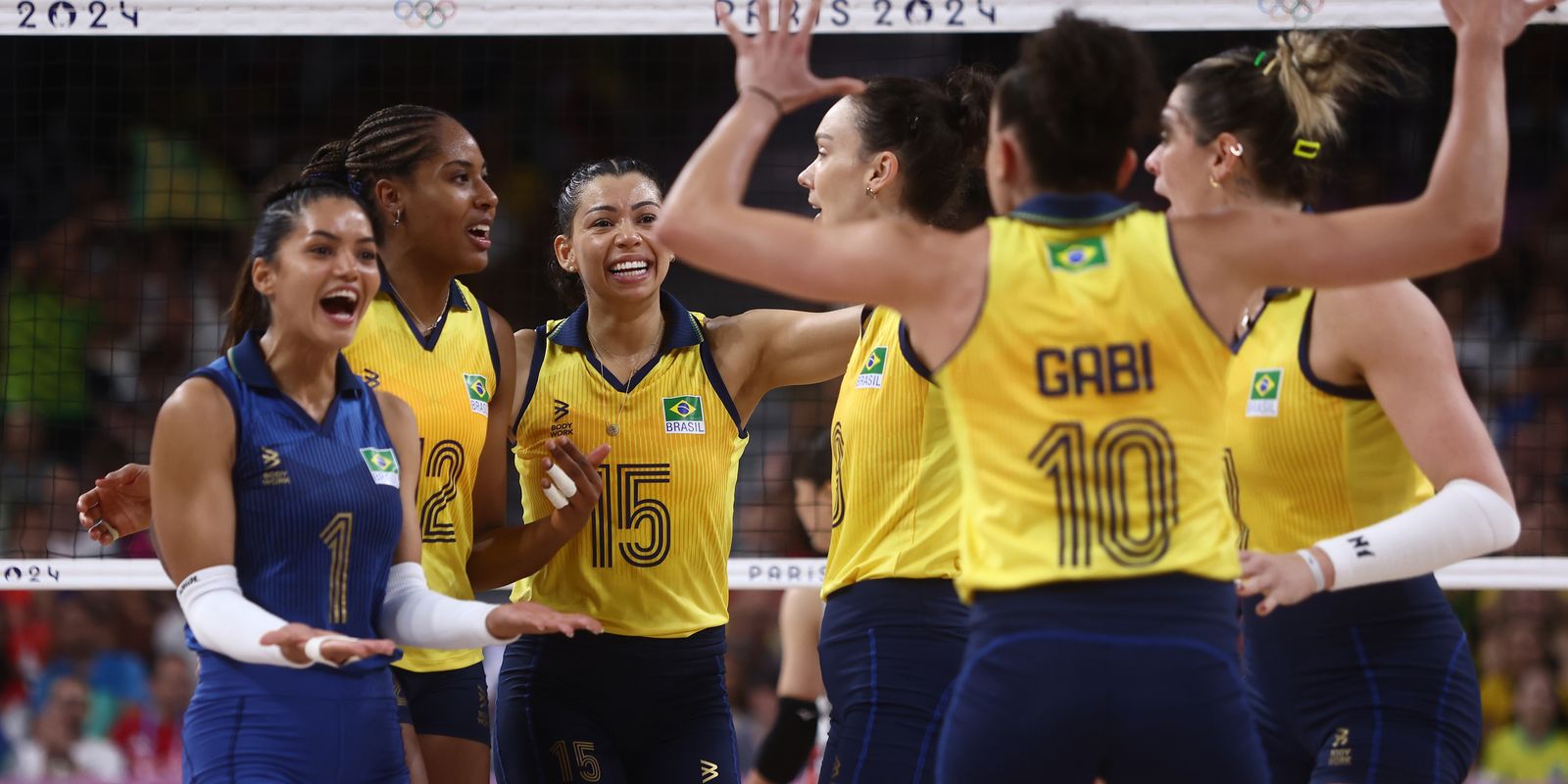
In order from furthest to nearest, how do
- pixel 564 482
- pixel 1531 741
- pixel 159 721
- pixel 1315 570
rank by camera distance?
pixel 159 721
pixel 1531 741
pixel 564 482
pixel 1315 570

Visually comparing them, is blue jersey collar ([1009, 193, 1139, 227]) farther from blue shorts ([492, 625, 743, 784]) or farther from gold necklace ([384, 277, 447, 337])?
gold necklace ([384, 277, 447, 337])

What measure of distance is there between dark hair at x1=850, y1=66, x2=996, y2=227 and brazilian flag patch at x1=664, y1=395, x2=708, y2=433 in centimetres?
86

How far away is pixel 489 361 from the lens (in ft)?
15.3

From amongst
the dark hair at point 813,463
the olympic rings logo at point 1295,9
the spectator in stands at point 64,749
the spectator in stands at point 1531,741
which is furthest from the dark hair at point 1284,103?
the spectator in stands at point 64,749

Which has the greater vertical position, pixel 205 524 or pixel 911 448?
pixel 911 448

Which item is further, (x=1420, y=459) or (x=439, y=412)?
(x=439, y=412)

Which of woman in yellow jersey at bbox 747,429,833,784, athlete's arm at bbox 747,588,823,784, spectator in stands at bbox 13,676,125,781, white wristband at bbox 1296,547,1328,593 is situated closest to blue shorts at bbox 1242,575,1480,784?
white wristband at bbox 1296,547,1328,593

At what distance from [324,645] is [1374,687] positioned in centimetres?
220

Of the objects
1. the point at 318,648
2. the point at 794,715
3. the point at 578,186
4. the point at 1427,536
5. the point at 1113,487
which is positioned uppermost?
the point at 578,186

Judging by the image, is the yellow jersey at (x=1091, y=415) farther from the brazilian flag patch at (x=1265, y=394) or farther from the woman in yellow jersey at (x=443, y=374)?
the woman in yellow jersey at (x=443, y=374)

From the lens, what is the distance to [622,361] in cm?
476

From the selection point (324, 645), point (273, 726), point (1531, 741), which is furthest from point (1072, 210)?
point (1531, 741)

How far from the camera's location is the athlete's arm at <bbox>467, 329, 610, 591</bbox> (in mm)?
4320

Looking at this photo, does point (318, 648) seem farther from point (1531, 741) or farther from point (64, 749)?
point (1531, 741)
